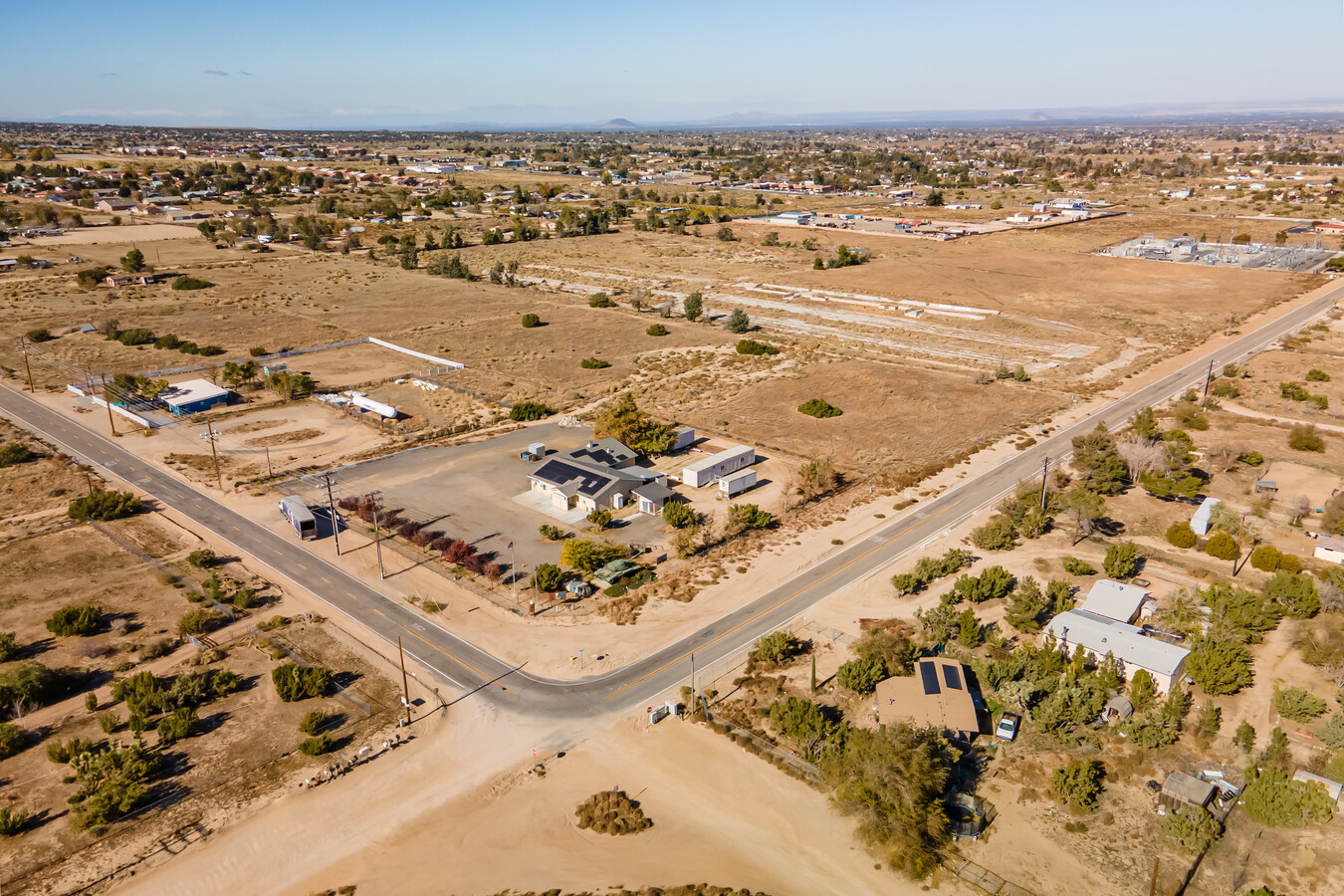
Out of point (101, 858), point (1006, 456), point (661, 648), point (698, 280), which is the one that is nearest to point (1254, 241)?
point (698, 280)

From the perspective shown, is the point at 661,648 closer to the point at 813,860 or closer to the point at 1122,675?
the point at 813,860

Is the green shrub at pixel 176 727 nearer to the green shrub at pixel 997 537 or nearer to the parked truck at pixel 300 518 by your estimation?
the parked truck at pixel 300 518

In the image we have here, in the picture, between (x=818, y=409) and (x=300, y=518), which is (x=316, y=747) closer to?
(x=300, y=518)

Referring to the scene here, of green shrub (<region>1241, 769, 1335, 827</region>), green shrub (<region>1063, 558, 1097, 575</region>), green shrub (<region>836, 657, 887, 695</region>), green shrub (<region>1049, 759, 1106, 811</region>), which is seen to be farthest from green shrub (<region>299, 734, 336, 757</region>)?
green shrub (<region>1063, 558, 1097, 575</region>)

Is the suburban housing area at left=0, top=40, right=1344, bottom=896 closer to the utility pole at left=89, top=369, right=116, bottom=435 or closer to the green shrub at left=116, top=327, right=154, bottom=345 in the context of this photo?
the utility pole at left=89, top=369, right=116, bottom=435

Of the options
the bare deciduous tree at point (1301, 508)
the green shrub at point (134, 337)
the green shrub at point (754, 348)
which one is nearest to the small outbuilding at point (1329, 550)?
the bare deciduous tree at point (1301, 508)

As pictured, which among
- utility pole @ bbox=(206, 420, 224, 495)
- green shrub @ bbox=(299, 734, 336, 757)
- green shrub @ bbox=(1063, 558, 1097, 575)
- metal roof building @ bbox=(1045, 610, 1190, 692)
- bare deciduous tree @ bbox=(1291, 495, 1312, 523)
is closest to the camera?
green shrub @ bbox=(299, 734, 336, 757)
